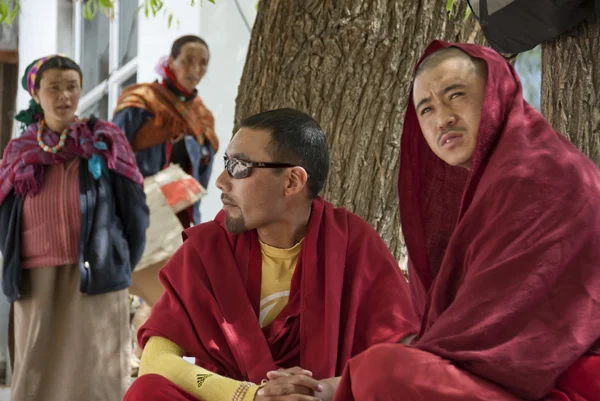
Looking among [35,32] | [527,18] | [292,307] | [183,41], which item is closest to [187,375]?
[292,307]

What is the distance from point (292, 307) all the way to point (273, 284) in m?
0.14

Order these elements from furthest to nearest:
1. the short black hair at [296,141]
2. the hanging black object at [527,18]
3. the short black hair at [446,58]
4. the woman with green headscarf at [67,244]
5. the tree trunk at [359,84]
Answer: the woman with green headscarf at [67,244] → the tree trunk at [359,84] → the short black hair at [296,141] → the hanging black object at [527,18] → the short black hair at [446,58]

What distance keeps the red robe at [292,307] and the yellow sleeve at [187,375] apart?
1.7 inches

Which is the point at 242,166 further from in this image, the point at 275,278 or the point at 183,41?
the point at 183,41

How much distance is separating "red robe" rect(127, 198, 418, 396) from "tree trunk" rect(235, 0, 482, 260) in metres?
1.68

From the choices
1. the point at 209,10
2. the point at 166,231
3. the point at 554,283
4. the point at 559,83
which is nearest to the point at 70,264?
the point at 166,231

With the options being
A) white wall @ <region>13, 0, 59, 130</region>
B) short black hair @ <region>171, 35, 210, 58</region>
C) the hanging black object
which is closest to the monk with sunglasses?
the hanging black object

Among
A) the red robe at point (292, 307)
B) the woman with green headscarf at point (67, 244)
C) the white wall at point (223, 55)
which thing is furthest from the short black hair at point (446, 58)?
the white wall at point (223, 55)

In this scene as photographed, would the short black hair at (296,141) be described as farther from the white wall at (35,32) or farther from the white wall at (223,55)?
the white wall at (223,55)

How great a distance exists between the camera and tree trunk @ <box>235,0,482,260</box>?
557 cm

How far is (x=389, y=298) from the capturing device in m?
3.79

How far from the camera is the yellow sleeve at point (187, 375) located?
3.52 m

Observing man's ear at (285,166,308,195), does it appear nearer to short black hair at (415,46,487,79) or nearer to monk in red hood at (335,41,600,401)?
short black hair at (415,46,487,79)

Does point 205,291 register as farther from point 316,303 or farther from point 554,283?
point 554,283
